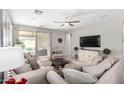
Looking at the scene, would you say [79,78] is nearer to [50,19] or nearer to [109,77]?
[109,77]

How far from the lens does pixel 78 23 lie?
6.86 feet

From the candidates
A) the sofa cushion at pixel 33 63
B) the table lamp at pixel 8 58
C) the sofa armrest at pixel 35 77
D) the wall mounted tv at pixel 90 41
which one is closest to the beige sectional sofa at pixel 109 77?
the sofa armrest at pixel 35 77

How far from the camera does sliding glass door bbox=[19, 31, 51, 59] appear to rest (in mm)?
2143

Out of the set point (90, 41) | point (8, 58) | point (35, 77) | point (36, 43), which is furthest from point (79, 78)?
point (36, 43)

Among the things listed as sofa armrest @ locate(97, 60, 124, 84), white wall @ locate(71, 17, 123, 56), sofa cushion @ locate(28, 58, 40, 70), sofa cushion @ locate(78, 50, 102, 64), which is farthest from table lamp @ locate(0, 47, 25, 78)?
sofa cushion @ locate(78, 50, 102, 64)

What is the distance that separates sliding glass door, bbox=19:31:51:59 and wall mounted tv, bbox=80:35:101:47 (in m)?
0.80

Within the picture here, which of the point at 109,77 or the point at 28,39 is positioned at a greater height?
the point at 28,39

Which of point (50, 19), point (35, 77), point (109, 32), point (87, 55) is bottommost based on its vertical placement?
point (35, 77)

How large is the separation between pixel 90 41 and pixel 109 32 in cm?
43

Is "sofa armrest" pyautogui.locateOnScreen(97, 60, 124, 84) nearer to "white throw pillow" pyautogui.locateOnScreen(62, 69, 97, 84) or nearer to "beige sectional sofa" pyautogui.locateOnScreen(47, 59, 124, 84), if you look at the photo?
"beige sectional sofa" pyautogui.locateOnScreen(47, 59, 124, 84)

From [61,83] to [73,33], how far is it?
1.35 metres

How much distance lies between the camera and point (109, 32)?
6.63ft
